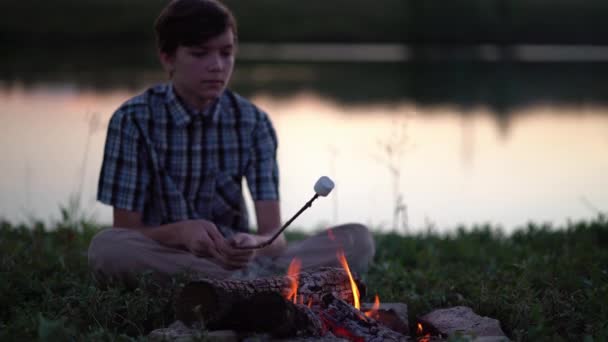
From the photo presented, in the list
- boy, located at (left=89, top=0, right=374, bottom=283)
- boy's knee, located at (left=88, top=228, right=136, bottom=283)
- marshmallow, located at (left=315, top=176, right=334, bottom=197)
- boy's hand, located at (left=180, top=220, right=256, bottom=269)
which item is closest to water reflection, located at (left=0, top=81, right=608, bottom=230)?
boy, located at (left=89, top=0, right=374, bottom=283)

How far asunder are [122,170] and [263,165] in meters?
0.75

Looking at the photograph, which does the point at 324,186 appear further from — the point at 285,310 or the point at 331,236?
the point at 331,236

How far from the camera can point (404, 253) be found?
5.43 m

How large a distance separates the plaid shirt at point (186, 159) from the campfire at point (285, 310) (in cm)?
108

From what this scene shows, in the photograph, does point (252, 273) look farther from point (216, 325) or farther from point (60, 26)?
point (60, 26)

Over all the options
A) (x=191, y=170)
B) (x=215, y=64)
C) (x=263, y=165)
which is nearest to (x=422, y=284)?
(x=263, y=165)

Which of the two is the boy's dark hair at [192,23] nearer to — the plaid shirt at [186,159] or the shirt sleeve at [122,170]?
the plaid shirt at [186,159]

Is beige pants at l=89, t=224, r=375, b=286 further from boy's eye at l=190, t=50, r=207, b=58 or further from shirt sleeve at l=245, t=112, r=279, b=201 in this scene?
boy's eye at l=190, t=50, r=207, b=58

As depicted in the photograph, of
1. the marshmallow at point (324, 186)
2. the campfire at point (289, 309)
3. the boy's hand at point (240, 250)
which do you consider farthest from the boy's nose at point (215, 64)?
the marshmallow at point (324, 186)

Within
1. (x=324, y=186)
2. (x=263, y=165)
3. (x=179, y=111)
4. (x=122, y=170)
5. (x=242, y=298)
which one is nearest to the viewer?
(x=324, y=186)

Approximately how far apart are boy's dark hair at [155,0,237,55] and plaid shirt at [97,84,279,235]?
0.30 meters

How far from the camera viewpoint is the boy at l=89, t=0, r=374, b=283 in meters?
4.23

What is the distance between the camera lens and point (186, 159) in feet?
14.7

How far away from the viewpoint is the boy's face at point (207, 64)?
425 centimetres
